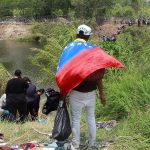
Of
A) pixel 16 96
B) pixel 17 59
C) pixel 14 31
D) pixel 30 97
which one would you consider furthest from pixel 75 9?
pixel 16 96

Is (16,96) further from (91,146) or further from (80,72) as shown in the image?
(80,72)

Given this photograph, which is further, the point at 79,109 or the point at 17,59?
the point at 17,59

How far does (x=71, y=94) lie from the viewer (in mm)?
4988

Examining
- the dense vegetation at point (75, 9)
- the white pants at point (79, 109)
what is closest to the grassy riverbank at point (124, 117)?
the white pants at point (79, 109)

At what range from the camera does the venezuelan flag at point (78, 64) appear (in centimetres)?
486

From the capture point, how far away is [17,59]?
29.6m

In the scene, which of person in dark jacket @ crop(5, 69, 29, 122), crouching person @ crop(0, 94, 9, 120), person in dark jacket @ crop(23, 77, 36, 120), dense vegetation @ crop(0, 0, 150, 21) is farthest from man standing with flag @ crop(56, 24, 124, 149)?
dense vegetation @ crop(0, 0, 150, 21)

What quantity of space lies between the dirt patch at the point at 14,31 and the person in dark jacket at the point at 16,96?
124 feet

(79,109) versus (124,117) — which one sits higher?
(79,109)

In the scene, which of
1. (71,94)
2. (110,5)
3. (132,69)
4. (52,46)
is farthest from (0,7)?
(71,94)

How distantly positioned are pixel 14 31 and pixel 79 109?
42.6 meters

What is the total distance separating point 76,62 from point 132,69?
4346mm

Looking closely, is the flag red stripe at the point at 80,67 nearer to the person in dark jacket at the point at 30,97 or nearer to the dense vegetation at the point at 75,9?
the person in dark jacket at the point at 30,97

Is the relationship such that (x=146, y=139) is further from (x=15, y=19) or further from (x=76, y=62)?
(x=15, y=19)
